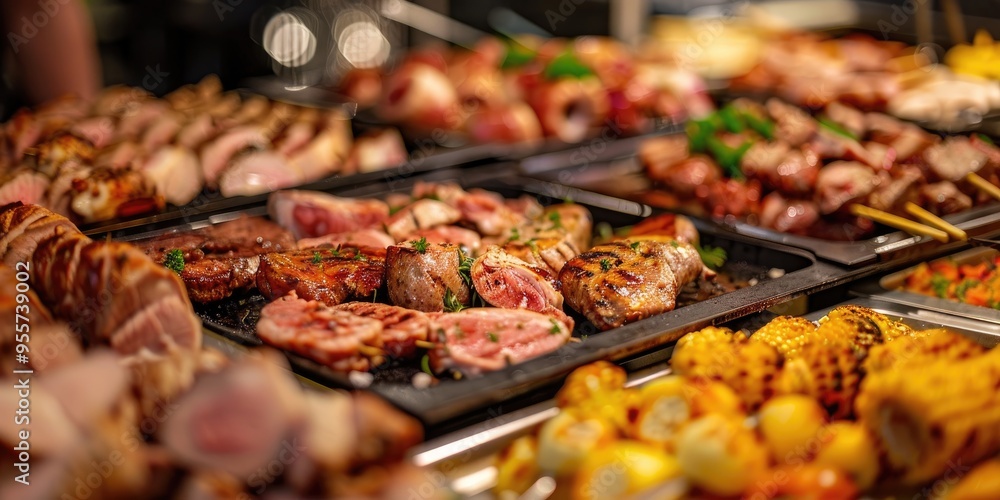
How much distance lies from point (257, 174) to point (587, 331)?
2227 millimetres

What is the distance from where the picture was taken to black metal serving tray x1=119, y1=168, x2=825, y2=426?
2.32m

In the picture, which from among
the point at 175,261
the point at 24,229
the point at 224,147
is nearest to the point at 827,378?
the point at 175,261

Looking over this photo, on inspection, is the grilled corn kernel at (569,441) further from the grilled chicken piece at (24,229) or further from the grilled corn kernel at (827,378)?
the grilled chicken piece at (24,229)

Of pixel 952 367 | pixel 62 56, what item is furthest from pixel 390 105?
pixel 952 367

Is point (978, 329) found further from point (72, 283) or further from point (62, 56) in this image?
point (62, 56)

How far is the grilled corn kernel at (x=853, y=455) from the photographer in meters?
2.01

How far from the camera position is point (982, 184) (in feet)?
13.4

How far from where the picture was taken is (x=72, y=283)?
230cm

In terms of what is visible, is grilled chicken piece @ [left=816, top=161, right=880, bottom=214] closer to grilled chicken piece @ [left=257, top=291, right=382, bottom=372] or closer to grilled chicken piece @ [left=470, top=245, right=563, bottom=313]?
grilled chicken piece @ [left=470, top=245, right=563, bottom=313]

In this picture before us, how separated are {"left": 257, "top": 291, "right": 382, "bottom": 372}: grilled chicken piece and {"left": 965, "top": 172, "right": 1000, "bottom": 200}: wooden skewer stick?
290 centimetres

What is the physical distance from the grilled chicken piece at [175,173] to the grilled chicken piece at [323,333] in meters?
1.80

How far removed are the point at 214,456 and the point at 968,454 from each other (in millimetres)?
1629

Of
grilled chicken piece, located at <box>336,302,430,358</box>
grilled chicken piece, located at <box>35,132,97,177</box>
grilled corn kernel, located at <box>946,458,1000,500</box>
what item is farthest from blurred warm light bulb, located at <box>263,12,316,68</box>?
grilled corn kernel, located at <box>946,458,1000,500</box>

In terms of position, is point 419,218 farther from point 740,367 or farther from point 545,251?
point 740,367
